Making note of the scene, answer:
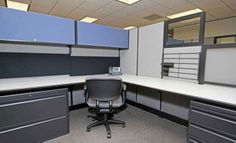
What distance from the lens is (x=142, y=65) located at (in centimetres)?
263

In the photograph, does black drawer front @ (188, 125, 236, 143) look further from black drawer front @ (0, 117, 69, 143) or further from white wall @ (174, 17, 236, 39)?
white wall @ (174, 17, 236, 39)

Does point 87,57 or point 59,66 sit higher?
point 87,57

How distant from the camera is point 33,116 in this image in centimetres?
156

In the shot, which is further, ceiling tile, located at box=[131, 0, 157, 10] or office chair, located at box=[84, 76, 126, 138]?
ceiling tile, located at box=[131, 0, 157, 10]

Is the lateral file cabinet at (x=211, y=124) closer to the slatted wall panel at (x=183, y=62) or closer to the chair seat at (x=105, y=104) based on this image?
the slatted wall panel at (x=183, y=62)

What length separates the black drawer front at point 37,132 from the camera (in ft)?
4.75

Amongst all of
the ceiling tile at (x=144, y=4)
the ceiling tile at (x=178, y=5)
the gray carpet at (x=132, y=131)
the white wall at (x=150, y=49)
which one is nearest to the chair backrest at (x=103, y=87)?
the gray carpet at (x=132, y=131)

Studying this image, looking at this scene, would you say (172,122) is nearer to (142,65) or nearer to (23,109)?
(142,65)

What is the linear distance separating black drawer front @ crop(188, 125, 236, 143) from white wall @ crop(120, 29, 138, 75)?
65.9 inches

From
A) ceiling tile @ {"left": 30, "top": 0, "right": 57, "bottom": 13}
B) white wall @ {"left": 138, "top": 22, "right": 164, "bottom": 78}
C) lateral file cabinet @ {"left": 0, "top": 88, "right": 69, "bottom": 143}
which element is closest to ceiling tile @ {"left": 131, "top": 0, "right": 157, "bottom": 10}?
white wall @ {"left": 138, "top": 22, "right": 164, "bottom": 78}

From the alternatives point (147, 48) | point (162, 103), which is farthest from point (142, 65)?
Answer: point (162, 103)

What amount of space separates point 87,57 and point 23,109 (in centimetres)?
147

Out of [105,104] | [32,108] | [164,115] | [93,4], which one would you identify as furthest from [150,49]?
[93,4]

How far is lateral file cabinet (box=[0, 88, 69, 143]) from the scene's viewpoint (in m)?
1.42
